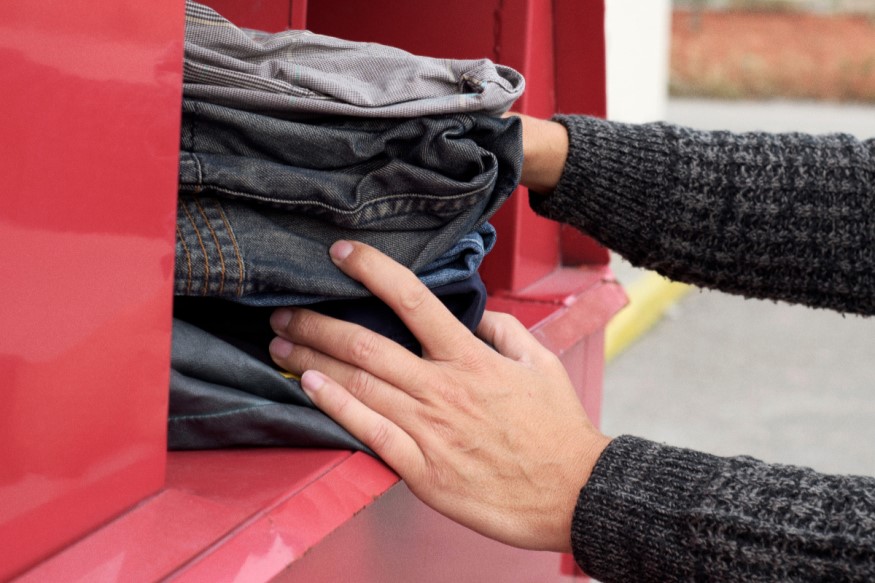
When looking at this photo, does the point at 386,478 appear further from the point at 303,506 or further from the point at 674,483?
the point at 674,483

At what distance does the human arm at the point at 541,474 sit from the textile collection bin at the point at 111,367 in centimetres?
8

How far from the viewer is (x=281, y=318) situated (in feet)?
3.37

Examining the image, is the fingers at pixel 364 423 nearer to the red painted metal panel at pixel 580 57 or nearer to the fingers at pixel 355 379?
the fingers at pixel 355 379

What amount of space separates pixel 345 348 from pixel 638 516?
356mm

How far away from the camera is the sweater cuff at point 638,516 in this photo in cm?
103

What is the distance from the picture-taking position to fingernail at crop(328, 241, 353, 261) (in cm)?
100

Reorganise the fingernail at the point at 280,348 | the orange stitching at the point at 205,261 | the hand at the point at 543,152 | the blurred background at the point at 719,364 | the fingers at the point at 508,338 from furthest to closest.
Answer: the blurred background at the point at 719,364
the hand at the point at 543,152
the fingers at the point at 508,338
the fingernail at the point at 280,348
the orange stitching at the point at 205,261

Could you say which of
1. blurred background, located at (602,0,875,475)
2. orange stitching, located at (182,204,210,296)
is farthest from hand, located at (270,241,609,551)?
blurred background, located at (602,0,875,475)

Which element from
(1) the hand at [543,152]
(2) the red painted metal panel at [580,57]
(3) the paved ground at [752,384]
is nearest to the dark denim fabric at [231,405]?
(1) the hand at [543,152]

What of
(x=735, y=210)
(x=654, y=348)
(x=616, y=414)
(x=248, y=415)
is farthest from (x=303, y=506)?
(x=654, y=348)

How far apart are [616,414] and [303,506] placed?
3.17 meters

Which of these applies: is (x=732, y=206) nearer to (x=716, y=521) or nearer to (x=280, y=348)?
(x=716, y=521)

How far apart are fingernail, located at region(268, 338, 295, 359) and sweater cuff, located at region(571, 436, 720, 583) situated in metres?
0.35

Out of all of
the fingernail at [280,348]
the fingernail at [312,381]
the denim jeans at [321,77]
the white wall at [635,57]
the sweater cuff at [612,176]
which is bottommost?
the fingernail at [312,381]
